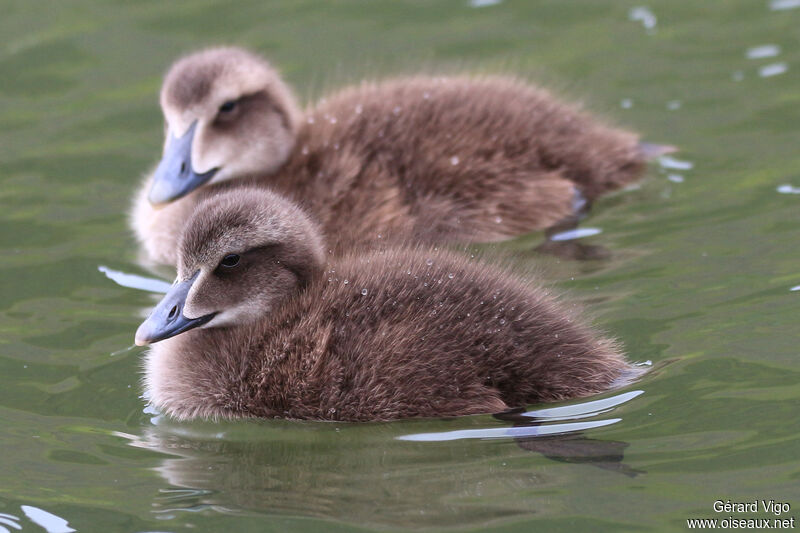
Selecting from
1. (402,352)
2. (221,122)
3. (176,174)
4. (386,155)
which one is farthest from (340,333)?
(221,122)

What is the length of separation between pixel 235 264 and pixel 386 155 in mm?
1675

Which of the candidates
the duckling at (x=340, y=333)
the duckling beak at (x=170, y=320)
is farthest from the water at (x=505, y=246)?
the duckling beak at (x=170, y=320)

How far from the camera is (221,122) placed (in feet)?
24.2

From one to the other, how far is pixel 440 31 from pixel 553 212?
3255 millimetres

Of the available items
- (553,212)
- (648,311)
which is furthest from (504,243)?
(648,311)

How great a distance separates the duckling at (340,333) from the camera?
5.22 m

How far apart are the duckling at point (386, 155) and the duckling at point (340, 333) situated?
1.18 m

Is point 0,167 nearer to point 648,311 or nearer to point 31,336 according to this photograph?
point 31,336

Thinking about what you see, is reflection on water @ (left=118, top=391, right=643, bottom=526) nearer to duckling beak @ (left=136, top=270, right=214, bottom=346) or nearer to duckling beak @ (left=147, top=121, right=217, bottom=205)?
duckling beak @ (left=136, top=270, right=214, bottom=346)

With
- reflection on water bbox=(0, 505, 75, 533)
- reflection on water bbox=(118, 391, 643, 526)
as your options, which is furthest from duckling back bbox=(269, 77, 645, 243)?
reflection on water bbox=(0, 505, 75, 533)

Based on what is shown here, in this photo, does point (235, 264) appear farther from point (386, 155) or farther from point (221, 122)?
point (221, 122)

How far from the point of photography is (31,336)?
20.8 ft

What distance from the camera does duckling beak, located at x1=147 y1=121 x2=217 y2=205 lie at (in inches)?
278

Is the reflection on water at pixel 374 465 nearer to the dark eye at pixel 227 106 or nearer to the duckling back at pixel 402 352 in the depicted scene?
the duckling back at pixel 402 352
